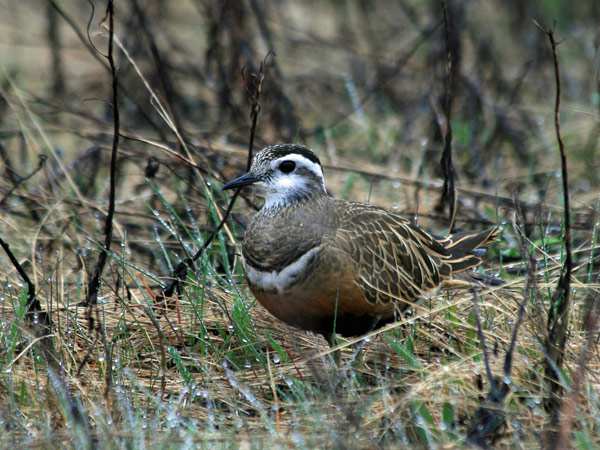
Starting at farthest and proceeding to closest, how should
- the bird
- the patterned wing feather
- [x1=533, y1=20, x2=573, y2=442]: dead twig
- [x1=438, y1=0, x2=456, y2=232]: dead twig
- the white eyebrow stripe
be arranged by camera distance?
1. [x1=438, y1=0, x2=456, y2=232]: dead twig
2. the white eyebrow stripe
3. the patterned wing feather
4. the bird
5. [x1=533, y1=20, x2=573, y2=442]: dead twig

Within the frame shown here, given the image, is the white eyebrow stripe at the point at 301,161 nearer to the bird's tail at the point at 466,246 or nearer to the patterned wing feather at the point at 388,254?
the patterned wing feather at the point at 388,254

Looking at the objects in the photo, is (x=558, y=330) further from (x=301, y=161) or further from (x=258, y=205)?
(x=258, y=205)

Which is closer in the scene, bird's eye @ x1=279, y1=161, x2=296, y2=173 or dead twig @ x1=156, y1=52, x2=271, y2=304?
bird's eye @ x1=279, y1=161, x2=296, y2=173

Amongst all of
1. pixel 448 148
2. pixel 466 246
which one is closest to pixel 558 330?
pixel 466 246

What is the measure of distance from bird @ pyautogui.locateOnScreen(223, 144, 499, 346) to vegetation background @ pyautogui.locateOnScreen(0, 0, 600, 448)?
15 cm

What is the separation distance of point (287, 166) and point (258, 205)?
66.1 inches

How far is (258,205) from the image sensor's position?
5.45 m

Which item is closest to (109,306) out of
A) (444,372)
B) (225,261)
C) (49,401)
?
(225,261)

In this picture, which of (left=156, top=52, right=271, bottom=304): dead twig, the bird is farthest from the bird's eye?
(left=156, top=52, right=271, bottom=304): dead twig

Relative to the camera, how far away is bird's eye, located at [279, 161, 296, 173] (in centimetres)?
378

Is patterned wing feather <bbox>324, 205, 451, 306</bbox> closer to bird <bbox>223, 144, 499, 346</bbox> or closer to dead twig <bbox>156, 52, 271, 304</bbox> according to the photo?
bird <bbox>223, 144, 499, 346</bbox>

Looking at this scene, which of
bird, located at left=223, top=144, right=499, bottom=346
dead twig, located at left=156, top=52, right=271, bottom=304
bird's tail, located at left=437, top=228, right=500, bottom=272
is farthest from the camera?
bird's tail, located at left=437, top=228, right=500, bottom=272

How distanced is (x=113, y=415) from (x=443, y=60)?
4.24m

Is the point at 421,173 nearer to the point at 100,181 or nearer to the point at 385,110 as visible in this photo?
the point at 385,110
